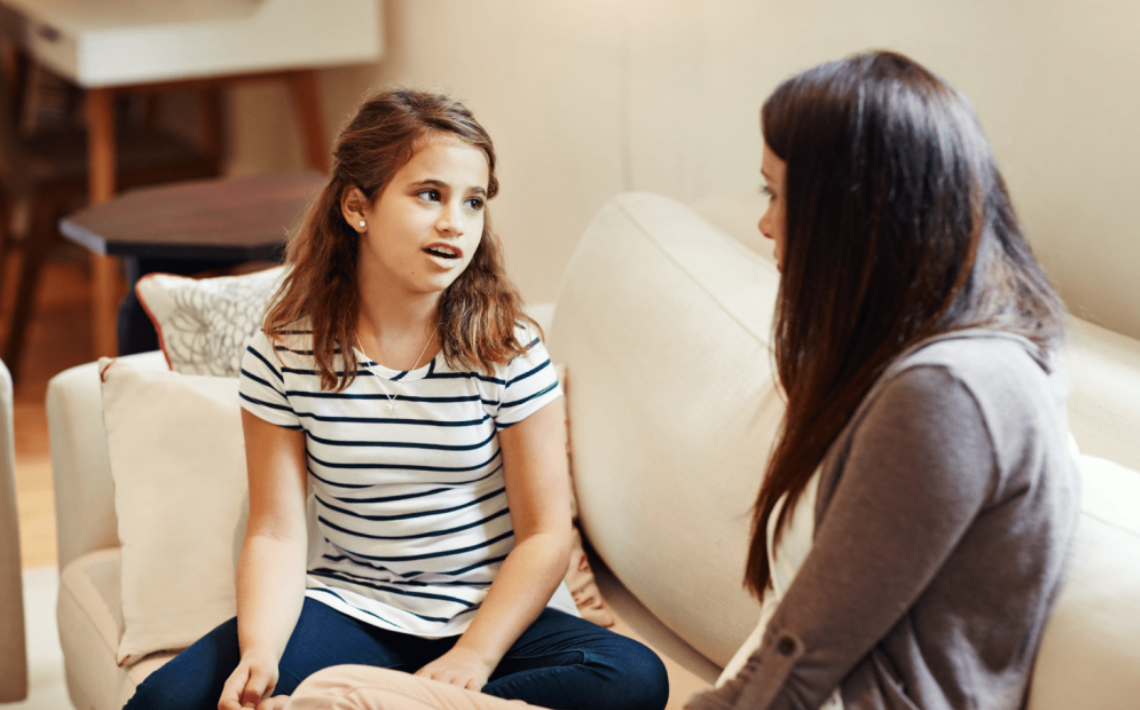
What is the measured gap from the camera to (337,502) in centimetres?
113

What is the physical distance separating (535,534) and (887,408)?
0.49m

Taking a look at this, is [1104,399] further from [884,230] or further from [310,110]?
[310,110]

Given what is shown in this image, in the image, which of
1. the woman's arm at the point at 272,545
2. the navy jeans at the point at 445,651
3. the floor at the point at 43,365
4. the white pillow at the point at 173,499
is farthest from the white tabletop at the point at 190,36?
the navy jeans at the point at 445,651

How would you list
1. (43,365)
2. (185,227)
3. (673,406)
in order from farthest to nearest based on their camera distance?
(43,365) → (185,227) → (673,406)

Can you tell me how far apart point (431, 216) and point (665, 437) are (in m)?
0.36

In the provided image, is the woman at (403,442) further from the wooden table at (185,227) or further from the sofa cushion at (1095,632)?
the wooden table at (185,227)

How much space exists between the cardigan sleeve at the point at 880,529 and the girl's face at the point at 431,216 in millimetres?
490

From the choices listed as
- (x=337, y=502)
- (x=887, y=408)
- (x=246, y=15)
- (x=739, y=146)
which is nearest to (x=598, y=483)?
(x=337, y=502)

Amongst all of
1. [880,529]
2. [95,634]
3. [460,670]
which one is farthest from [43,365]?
[880,529]

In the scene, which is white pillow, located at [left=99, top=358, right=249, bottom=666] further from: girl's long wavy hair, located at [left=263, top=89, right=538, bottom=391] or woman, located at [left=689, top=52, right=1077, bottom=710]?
woman, located at [left=689, top=52, right=1077, bottom=710]

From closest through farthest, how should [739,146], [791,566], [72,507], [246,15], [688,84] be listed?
[791,566] < [72,507] < [739,146] < [688,84] < [246,15]

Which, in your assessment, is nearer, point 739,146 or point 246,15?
point 739,146

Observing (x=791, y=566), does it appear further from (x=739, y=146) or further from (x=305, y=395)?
(x=739, y=146)

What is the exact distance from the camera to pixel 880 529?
67 cm
